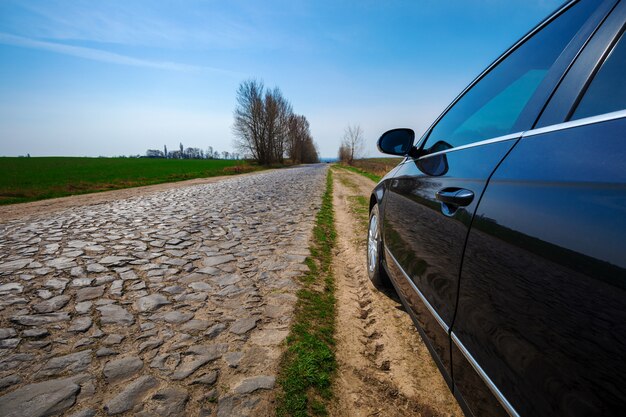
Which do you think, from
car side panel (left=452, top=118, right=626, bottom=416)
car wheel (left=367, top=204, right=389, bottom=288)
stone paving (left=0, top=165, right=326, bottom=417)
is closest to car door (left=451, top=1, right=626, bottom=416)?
car side panel (left=452, top=118, right=626, bottom=416)

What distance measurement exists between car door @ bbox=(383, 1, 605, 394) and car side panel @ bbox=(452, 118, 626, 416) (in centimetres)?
16

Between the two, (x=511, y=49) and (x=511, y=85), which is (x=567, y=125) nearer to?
(x=511, y=85)

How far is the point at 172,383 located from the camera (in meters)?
1.82

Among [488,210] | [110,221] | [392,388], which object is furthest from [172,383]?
[110,221]

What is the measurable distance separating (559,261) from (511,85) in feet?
3.96

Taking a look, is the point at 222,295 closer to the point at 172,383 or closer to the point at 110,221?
the point at 172,383

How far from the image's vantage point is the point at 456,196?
134cm

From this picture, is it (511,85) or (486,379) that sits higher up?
(511,85)

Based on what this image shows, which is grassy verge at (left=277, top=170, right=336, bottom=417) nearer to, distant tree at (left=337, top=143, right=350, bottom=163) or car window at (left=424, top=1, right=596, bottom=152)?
car window at (left=424, top=1, right=596, bottom=152)

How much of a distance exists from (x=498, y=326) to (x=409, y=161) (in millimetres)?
1898

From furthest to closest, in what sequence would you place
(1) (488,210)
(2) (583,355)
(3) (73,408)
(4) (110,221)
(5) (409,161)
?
(4) (110,221) → (5) (409,161) → (3) (73,408) → (1) (488,210) → (2) (583,355)

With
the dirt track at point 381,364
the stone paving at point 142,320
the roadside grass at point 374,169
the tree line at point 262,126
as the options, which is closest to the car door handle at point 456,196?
the dirt track at point 381,364

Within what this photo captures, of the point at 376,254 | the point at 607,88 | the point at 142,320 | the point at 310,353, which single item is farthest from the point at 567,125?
the point at 142,320

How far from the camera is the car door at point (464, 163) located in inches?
47.8
